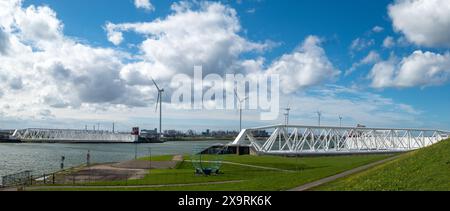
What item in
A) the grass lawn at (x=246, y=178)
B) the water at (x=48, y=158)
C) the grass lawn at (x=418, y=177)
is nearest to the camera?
the grass lawn at (x=418, y=177)

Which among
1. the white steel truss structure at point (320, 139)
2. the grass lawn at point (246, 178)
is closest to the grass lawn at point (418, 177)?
the grass lawn at point (246, 178)

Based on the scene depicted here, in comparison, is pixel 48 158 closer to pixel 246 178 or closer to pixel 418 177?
pixel 246 178

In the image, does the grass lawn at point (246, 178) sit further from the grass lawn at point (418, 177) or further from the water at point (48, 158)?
the water at point (48, 158)

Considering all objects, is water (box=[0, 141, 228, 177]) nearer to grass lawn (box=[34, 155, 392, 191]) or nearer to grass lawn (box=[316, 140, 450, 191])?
grass lawn (box=[34, 155, 392, 191])

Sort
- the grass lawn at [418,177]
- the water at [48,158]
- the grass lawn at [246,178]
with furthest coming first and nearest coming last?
the water at [48,158] → the grass lawn at [246,178] → the grass lawn at [418,177]

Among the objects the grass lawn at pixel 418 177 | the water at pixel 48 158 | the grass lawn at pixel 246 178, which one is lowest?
the water at pixel 48 158

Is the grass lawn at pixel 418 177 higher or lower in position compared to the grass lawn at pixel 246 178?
higher

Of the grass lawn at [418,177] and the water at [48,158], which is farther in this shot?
the water at [48,158]

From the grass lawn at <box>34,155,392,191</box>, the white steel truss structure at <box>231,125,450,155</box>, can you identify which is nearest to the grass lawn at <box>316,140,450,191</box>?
the grass lawn at <box>34,155,392,191</box>
